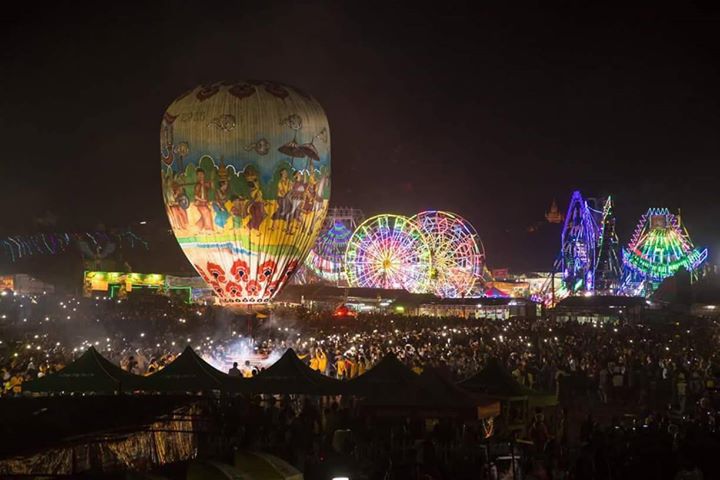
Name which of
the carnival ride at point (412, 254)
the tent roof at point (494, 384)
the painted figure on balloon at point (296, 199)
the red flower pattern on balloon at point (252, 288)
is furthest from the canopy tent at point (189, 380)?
the carnival ride at point (412, 254)

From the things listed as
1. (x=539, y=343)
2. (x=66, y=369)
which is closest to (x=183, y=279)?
(x=539, y=343)

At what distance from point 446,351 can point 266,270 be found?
902cm

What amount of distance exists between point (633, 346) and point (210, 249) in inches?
568

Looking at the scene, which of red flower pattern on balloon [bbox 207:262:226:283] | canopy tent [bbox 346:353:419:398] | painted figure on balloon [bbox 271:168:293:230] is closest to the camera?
canopy tent [bbox 346:353:419:398]

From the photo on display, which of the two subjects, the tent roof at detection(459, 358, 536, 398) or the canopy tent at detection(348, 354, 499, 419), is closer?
the canopy tent at detection(348, 354, 499, 419)

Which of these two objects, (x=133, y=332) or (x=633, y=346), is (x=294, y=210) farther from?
(x=633, y=346)

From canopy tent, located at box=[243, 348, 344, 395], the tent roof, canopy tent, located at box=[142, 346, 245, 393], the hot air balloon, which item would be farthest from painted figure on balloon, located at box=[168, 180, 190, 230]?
the tent roof

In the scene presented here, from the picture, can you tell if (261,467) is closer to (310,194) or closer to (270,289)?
(310,194)

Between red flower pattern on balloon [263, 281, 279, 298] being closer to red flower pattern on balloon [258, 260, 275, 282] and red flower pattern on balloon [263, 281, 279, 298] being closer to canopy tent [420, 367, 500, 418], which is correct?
red flower pattern on balloon [258, 260, 275, 282]

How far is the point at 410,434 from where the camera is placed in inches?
579

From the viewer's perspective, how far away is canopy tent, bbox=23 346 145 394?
16.7m

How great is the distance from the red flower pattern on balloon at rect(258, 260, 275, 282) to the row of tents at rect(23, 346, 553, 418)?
54.9 ft

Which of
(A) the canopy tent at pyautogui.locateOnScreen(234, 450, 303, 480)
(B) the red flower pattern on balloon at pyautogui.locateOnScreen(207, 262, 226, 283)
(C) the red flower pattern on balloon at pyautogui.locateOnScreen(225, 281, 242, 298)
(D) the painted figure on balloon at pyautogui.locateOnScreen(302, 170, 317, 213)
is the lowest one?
(A) the canopy tent at pyautogui.locateOnScreen(234, 450, 303, 480)

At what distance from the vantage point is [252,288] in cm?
3497
